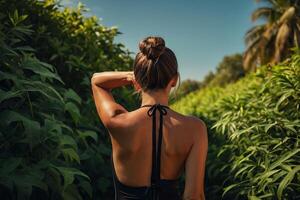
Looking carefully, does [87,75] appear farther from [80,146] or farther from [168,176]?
[168,176]

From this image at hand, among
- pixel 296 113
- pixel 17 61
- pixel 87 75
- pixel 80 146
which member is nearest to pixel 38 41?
pixel 87 75

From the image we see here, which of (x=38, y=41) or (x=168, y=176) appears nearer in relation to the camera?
(x=168, y=176)

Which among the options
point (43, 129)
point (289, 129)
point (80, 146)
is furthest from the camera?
point (80, 146)

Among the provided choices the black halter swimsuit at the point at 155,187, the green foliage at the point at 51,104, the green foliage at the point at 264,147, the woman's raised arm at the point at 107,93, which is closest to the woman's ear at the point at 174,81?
the black halter swimsuit at the point at 155,187

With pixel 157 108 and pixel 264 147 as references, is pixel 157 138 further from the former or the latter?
pixel 264 147

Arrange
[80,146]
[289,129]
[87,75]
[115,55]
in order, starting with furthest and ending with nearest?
[115,55], [87,75], [80,146], [289,129]

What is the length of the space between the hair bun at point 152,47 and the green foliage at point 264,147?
2051 millimetres

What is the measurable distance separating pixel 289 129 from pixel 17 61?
2662 millimetres

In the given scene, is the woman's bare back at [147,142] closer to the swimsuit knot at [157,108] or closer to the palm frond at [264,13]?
the swimsuit knot at [157,108]

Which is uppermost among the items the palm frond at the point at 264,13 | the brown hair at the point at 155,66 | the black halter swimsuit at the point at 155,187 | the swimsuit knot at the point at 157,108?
the palm frond at the point at 264,13

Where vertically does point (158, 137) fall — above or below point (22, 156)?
above

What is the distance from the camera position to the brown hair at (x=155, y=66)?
7.47 ft

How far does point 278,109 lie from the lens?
5328 millimetres

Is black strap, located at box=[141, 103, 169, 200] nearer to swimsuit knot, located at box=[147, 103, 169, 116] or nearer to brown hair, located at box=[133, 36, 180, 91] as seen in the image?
swimsuit knot, located at box=[147, 103, 169, 116]
